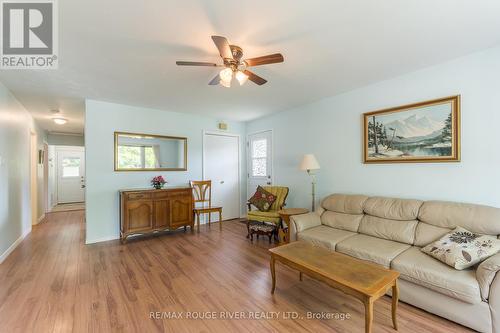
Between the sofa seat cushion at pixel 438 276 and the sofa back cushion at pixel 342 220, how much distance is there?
30.6 inches

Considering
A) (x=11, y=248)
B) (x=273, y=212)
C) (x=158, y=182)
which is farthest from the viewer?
(x=158, y=182)

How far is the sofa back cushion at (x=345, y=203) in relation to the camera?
2992 millimetres

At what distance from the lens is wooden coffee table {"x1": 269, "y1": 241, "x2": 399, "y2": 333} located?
1.51 m

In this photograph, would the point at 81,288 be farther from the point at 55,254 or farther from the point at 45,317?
the point at 55,254

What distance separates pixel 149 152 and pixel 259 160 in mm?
2364

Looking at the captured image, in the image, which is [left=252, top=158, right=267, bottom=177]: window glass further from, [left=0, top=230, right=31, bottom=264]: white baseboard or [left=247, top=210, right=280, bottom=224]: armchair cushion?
[left=0, top=230, right=31, bottom=264]: white baseboard

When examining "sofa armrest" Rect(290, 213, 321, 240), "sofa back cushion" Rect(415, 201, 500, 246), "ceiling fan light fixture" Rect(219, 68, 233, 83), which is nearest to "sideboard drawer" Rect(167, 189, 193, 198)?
"sofa armrest" Rect(290, 213, 321, 240)

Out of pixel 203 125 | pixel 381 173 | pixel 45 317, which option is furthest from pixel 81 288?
pixel 381 173

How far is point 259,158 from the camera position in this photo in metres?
5.20

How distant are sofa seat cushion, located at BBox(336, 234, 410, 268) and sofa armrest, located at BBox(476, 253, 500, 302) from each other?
1.93 ft

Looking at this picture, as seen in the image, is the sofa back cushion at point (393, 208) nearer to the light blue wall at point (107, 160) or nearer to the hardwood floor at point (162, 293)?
the hardwood floor at point (162, 293)

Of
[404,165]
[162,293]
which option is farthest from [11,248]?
[404,165]

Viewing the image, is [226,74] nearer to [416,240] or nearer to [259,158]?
[416,240]

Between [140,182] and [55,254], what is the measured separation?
158 centimetres
